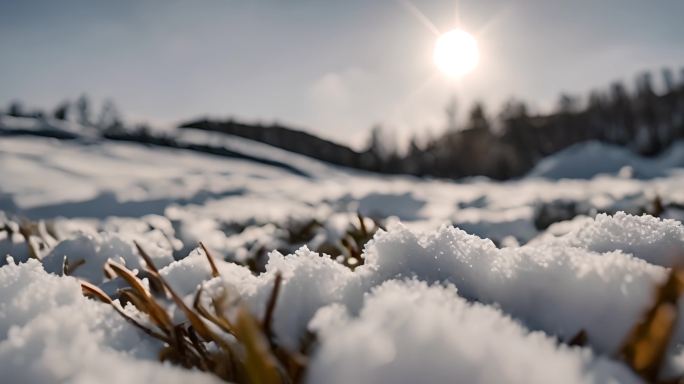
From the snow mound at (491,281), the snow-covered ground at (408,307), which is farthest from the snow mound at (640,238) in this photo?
the snow mound at (491,281)

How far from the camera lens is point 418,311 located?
407 millimetres

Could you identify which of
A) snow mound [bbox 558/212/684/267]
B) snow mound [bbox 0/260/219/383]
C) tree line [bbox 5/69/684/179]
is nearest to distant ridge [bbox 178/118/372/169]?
tree line [bbox 5/69/684/179]

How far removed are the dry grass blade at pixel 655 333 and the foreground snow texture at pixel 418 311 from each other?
16mm

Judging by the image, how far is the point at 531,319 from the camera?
51 centimetres

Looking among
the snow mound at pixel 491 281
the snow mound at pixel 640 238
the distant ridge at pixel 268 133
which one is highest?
the snow mound at pixel 640 238

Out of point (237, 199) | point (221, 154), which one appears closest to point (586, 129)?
point (221, 154)

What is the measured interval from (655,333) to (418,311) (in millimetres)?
164

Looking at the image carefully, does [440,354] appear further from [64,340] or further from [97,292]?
[97,292]

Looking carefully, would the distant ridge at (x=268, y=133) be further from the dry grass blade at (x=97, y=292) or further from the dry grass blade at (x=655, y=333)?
the dry grass blade at (x=655, y=333)

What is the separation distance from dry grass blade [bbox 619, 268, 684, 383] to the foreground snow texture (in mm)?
16

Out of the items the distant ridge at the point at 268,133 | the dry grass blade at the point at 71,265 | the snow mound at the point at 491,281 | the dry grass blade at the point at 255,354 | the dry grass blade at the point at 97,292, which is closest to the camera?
the dry grass blade at the point at 255,354

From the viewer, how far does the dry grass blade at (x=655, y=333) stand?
1.29 feet

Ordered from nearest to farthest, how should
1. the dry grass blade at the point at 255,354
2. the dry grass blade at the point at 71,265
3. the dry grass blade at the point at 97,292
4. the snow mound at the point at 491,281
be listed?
the dry grass blade at the point at 255,354 → the snow mound at the point at 491,281 → the dry grass blade at the point at 97,292 → the dry grass blade at the point at 71,265

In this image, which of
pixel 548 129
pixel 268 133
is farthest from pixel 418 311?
pixel 548 129
